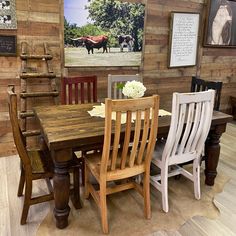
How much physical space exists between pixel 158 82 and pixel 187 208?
223 cm

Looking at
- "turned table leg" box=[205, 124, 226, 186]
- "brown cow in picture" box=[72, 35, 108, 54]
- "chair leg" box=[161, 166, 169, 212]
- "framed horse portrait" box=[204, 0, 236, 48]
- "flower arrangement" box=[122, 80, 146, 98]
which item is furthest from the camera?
"framed horse portrait" box=[204, 0, 236, 48]

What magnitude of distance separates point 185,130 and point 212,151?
1.99 feet

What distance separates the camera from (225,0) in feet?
13.6

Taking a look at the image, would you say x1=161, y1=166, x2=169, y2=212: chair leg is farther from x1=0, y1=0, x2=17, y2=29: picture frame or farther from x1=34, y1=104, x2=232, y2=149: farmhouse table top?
x1=0, y1=0, x2=17, y2=29: picture frame

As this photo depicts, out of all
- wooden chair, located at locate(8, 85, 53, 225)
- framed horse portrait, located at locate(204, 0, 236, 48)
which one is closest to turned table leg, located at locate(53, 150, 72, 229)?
wooden chair, located at locate(8, 85, 53, 225)

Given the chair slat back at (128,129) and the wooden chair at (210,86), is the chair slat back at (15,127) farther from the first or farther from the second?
the wooden chair at (210,86)

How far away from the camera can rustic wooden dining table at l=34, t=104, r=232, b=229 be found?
1719 mm

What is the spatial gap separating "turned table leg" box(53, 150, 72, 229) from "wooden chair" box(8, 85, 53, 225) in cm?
13

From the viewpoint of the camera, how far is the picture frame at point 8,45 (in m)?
2.82

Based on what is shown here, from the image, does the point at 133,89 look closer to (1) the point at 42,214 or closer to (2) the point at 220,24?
(1) the point at 42,214

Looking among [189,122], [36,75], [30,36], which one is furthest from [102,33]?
[189,122]

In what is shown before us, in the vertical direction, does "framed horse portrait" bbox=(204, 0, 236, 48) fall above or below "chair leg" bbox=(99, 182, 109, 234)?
above

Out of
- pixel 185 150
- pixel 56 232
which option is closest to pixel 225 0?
pixel 185 150

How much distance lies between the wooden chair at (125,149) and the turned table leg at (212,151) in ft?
2.58
